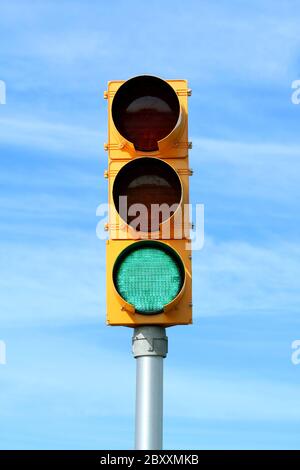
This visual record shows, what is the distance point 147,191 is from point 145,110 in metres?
1.03

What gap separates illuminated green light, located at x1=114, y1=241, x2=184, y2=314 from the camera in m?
12.4

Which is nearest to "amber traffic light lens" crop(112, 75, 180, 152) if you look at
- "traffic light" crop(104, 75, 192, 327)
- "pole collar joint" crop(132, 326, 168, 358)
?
"traffic light" crop(104, 75, 192, 327)

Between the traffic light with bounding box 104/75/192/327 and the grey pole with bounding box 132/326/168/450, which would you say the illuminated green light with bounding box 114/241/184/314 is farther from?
the grey pole with bounding box 132/326/168/450

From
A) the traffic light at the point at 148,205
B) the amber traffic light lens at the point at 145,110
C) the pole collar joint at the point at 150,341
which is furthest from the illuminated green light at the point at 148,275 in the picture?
the amber traffic light lens at the point at 145,110

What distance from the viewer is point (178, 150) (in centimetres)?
1290

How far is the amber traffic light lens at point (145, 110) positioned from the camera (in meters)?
13.1

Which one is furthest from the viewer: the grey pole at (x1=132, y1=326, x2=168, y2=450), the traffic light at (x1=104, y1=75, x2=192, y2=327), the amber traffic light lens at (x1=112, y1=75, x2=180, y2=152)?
the amber traffic light lens at (x1=112, y1=75, x2=180, y2=152)

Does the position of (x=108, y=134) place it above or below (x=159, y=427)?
above

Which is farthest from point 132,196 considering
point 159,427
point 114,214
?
point 159,427

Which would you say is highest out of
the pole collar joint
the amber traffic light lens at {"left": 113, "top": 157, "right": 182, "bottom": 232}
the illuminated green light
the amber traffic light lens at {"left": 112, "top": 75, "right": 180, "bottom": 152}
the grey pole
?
the amber traffic light lens at {"left": 112, "top": 75, "right": 180, "bottom": 152}
